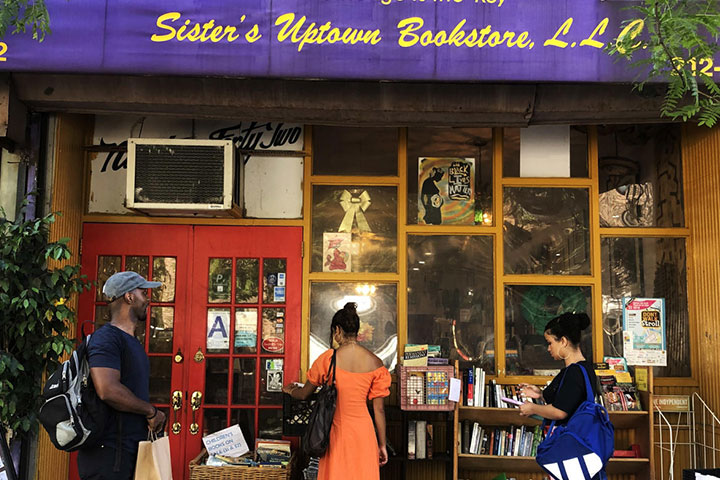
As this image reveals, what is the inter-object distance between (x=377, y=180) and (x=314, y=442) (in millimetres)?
2722

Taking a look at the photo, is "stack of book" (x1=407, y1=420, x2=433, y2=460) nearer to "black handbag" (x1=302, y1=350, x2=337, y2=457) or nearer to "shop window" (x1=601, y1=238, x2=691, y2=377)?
"black handbag" (x1=302, y1=350, x2=337, y2=457)

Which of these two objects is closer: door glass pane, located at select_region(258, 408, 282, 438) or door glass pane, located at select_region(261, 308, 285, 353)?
door glass pane, located at select_region(258, 408, 282, 438)

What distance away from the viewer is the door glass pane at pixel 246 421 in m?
6.37

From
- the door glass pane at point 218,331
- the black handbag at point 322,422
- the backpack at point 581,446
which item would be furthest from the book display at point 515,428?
the door glass pane at point 218,331

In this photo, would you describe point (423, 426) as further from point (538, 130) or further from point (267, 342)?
point (538, 130)

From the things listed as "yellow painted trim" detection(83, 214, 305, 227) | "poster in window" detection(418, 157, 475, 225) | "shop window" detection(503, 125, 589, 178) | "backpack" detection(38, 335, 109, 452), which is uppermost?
"shop window" detection(503, 125, 589, 178)

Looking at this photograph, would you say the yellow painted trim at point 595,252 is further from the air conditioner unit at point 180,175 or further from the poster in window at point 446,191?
the air conditioner unit at point 180,175

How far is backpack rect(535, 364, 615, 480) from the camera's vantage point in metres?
4.06

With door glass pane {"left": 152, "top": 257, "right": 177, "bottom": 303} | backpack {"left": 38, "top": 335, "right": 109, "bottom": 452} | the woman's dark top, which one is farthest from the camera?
door glass pane {"left": 152, "top": 257, "right": 177, "bottom": 303}

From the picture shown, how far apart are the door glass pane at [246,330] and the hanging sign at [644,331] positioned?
3.56 m

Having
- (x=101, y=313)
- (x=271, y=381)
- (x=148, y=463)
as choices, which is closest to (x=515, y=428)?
(x=271, y=381)

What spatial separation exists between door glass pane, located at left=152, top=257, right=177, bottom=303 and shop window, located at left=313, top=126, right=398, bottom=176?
166 centimetres

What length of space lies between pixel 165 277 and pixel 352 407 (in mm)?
2519

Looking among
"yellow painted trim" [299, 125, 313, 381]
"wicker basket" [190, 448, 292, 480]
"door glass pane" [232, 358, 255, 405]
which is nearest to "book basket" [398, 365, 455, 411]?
"yellow painted trim" [299, 125, 313, 381]
